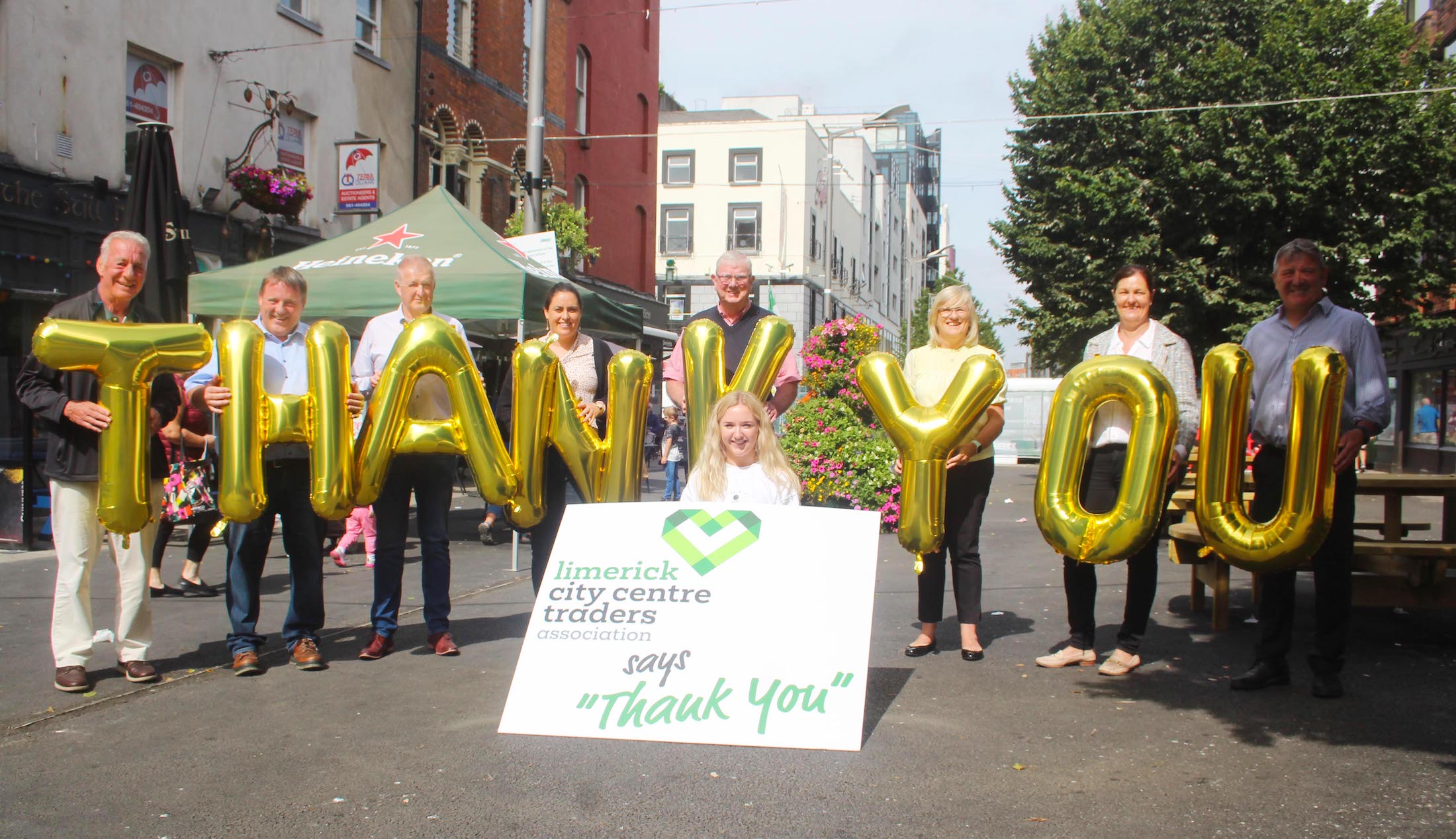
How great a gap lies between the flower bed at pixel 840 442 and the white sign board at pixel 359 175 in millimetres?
6969

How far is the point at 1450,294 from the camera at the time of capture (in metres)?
18.4

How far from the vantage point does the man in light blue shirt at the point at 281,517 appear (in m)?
4.95

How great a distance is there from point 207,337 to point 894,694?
3.10 metres

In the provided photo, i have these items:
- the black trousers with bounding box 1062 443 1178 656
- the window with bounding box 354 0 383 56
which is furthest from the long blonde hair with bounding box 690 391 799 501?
the window with bounding box 354 0 383 56

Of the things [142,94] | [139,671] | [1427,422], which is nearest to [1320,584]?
[139,671]

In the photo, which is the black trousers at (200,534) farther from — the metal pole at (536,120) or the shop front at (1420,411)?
the shop front at (1420,411)

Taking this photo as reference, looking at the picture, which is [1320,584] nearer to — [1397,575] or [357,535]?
[1397,575]

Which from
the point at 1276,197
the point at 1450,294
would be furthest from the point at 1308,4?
the point at 1450,294

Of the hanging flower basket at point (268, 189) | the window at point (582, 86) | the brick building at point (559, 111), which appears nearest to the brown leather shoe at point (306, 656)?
the hanging flower basket at point (268, 189)

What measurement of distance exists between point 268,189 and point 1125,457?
12514mm

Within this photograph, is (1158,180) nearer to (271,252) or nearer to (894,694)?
(271,252)

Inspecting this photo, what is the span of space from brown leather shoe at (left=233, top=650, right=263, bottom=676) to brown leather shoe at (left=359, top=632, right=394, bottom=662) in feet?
1.53

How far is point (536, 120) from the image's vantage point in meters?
14.4

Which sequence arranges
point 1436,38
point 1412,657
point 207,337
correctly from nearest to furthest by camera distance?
point 207,337 < point 1412,657 < point 1436,38
